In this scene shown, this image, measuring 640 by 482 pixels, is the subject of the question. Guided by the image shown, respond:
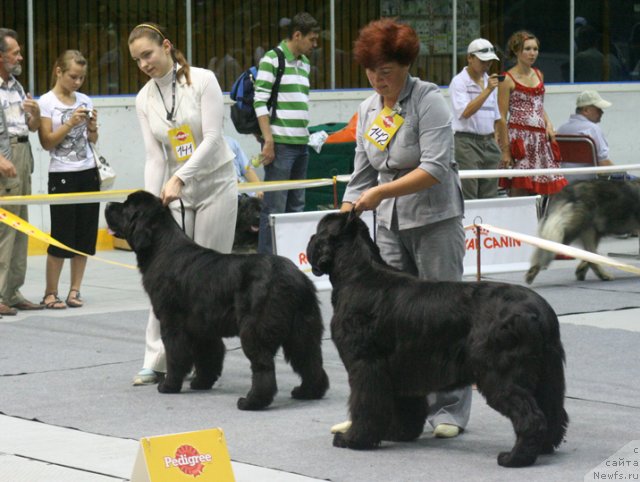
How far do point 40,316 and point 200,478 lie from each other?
5046mm

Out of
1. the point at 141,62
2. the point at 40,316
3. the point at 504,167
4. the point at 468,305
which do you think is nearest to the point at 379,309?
the point at 468,305

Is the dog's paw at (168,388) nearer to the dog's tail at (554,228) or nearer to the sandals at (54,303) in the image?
the sandals at (54,303)

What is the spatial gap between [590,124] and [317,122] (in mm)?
3243

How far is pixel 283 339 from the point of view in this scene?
6.44m

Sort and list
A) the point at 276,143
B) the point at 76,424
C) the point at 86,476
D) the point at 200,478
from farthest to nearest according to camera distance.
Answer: the point at 276,143 < the point at 76,424 < the point at 86,476 < the point at 200,478

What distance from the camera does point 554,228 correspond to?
34.8 ft

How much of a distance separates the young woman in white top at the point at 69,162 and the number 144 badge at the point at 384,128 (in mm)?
4218

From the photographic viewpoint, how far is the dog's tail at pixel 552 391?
5133 millimetres

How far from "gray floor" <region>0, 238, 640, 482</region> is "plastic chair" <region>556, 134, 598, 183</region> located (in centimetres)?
366

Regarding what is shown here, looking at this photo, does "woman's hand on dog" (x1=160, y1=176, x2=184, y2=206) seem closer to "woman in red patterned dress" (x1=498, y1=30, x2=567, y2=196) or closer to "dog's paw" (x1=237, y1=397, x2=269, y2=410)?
"dog's paw" (x1=237, y1=397, x2=269, y2=410)

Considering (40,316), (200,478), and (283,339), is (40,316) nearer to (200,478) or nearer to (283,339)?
(283,339)

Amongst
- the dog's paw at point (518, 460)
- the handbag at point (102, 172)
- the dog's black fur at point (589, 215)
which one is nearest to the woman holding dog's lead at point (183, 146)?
the dog's paw at point (518, 460)

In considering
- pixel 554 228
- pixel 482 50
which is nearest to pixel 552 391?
pixel 554 228

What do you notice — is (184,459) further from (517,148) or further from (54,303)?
(517,148)
